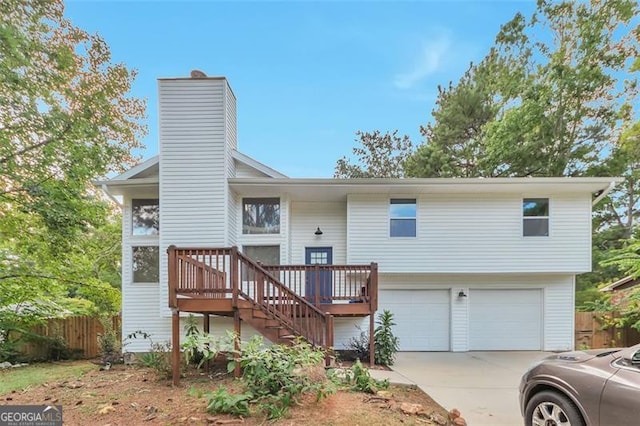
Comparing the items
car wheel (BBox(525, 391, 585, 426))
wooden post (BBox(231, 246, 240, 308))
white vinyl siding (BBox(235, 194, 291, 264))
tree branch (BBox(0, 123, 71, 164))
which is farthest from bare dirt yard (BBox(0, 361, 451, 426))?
tree branch (BBox(0, 123, 71, 164))

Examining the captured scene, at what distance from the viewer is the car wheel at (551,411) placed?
2817 mm

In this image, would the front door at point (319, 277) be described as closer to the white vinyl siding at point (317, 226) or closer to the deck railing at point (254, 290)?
the white vinyl siding at point (317, 226)

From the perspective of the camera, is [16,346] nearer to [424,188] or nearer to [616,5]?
[424,188]

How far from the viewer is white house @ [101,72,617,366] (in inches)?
309

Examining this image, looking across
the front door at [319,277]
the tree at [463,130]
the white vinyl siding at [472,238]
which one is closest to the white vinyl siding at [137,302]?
the front door at [319,277]

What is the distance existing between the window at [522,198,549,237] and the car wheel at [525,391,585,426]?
20.7 ft

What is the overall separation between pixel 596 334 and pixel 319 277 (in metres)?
8.18

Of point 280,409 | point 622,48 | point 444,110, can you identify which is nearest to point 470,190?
point 280,409

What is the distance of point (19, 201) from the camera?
305 inches

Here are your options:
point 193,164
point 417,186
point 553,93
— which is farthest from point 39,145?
point 553,93

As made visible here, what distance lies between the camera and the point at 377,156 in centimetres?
1939

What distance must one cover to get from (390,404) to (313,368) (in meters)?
1.09

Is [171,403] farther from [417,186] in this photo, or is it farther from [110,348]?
[417,186]

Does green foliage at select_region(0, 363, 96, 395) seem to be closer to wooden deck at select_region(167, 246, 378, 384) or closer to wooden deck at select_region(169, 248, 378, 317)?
wooden deck at select_region(167, 246, 378, 384)
